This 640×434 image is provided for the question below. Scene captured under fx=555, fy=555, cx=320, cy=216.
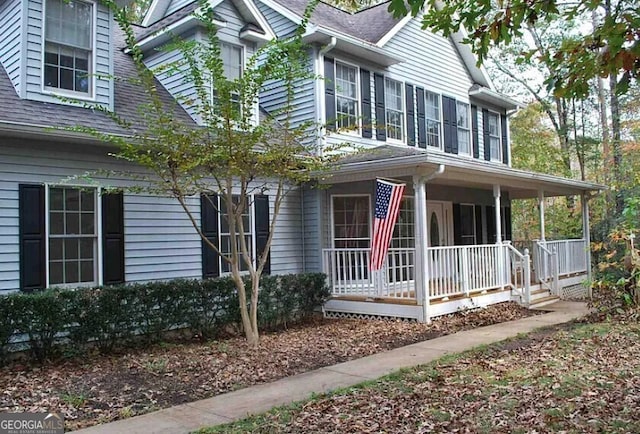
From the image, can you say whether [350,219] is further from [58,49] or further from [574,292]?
[574,292]

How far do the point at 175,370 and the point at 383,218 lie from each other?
14.7 feet

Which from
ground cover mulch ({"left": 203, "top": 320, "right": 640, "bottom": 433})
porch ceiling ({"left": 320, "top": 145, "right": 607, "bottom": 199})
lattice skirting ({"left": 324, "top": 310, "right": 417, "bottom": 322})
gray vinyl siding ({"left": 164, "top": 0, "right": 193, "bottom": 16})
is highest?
gray vinyl siding ({"left": 164, "top": 0, "right": 193, "bottom": 16})

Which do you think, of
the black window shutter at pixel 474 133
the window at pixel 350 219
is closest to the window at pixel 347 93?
the window at pixel 350 219

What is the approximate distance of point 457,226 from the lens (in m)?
15.2

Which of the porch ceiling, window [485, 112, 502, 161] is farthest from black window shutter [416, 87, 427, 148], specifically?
window [485, 112, 502, 161]

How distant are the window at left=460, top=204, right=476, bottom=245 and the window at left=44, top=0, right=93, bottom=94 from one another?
33.7 ft

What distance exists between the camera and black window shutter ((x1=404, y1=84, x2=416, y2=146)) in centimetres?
1431

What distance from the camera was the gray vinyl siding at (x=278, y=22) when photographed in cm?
1298

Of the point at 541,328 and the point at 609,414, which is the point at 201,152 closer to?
the point at 609,414

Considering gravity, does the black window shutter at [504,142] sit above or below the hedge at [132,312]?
above

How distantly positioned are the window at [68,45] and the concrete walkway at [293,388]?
224 inches

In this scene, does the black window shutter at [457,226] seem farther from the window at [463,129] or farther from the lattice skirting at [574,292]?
the lattice skirting at [574,292]

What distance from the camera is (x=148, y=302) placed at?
844 cm

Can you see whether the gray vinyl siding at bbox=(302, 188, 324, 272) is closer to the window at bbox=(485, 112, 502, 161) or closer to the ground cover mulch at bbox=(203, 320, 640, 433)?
the ground cover mulch at bbox=(203, 320, 640, 433)
